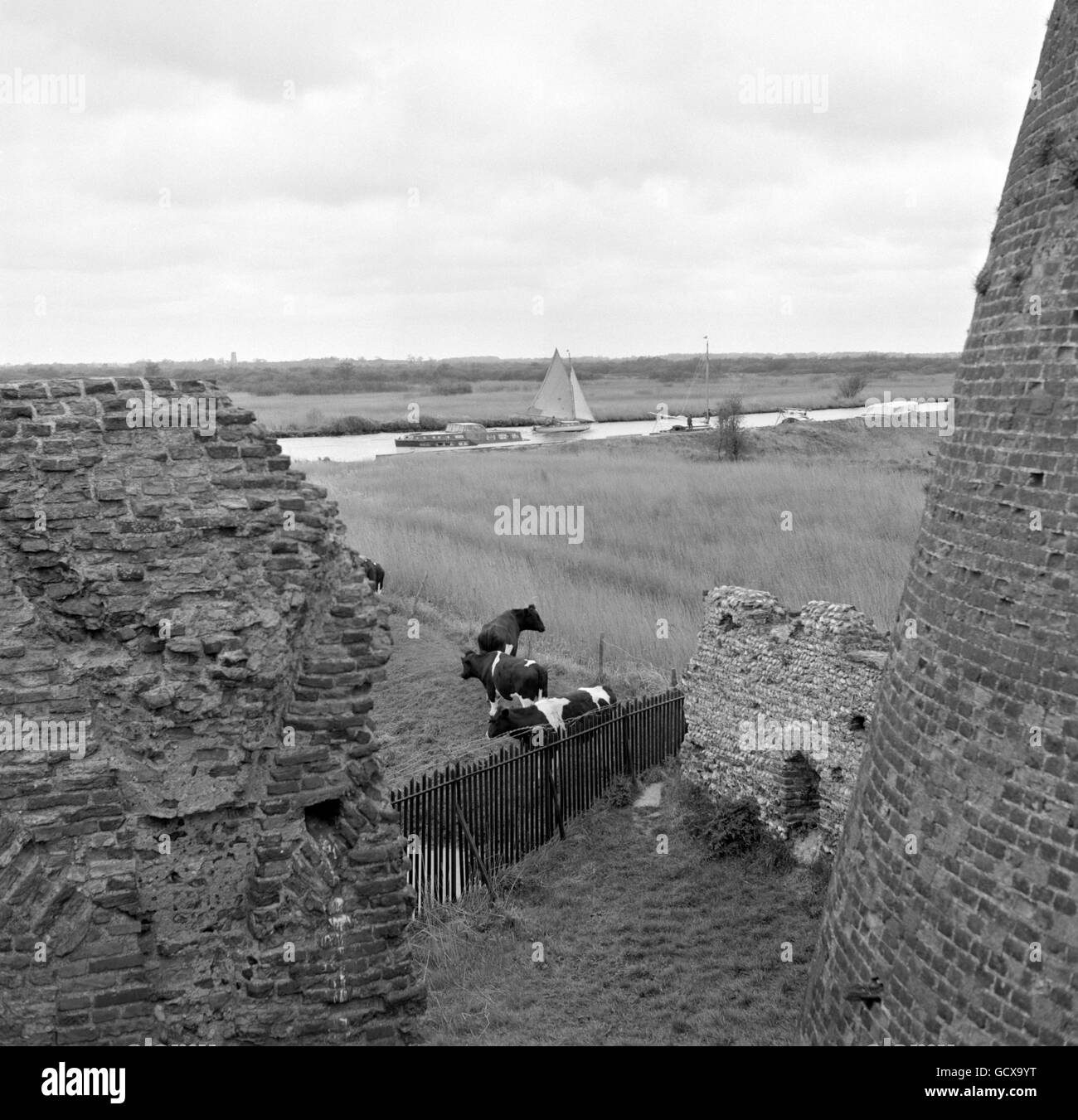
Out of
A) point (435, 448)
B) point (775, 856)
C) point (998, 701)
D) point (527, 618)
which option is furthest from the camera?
point (435, 448)

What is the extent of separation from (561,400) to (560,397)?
9.7 inches

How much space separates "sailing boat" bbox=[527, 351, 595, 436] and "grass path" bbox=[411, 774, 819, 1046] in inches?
2319

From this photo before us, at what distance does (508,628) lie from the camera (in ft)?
68.8

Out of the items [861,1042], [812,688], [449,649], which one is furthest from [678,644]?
[861,1042]

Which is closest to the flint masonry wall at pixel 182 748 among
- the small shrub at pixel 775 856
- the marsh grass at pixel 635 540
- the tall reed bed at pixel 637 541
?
the small shrub at pixel 775 856

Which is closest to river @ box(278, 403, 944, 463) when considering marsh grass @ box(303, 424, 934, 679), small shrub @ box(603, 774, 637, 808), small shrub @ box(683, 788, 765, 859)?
marsh grass @ box(303, 424, 934, 679)

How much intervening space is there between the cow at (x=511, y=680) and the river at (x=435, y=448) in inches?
1414

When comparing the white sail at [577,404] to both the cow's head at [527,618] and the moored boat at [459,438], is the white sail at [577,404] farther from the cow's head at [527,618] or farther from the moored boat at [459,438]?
the cow's head at [527,618]

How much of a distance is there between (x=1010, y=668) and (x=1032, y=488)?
811 mm

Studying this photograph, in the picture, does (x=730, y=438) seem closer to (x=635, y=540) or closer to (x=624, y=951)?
(x=635, y=540)

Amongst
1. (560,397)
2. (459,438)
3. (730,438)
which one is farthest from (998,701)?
(560,397)

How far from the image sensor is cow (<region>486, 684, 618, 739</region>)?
16.0m

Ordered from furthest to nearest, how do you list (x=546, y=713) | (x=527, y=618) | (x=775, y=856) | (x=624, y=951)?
(x=527, y=618)
(x=546, y=713)
(x=775, y=856)
(x=624, y=951)
